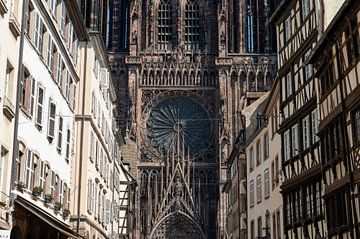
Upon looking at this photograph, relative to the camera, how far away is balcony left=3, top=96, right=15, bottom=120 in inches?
781

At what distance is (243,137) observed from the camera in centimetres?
4628

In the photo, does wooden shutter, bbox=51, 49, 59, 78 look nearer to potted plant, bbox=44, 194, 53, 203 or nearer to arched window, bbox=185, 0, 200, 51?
potted plant, bbox=44, 194, 53, 203

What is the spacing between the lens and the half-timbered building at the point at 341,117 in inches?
813

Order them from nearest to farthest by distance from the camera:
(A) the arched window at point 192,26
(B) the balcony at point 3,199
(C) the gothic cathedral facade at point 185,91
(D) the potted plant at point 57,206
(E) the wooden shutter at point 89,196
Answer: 1. (B) the balcony at point 3,199
2. (D) the potted plant at point 57,206
3. (E) the wooden shutter at point 89,196
4. (C) the gothic cathedral facade at point 185,91
5. (A) the arched window at point 192,26

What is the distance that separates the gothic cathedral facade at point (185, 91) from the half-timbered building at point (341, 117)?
44.2 m

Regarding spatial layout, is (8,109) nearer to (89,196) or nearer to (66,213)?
(66,213)

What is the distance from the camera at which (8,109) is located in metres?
20.0

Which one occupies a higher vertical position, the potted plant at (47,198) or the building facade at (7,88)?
the building facade at (7,88)

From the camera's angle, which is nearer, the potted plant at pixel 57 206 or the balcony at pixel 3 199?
the balcony at pixel 3 199

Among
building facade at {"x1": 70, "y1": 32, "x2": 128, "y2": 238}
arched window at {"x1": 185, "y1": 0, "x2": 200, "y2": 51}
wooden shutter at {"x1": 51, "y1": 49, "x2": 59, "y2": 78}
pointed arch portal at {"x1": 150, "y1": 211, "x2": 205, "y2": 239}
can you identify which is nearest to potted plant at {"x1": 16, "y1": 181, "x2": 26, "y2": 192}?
wooden shutter at {"x1": 51, "y1": 49, "x2": 59, "y2": 78}

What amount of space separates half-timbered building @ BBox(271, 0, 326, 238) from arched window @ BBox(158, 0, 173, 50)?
44026 mm

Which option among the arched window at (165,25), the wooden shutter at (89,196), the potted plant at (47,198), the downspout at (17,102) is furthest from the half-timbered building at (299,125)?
the arched window at (165,25)

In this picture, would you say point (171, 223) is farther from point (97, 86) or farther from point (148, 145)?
point (97, 86)

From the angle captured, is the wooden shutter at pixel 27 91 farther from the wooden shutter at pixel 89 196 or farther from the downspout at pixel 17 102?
the wooden shutter at pixel 89 196
